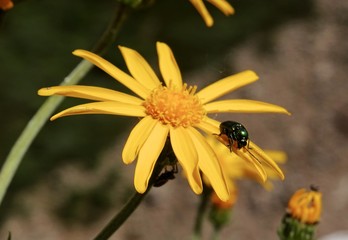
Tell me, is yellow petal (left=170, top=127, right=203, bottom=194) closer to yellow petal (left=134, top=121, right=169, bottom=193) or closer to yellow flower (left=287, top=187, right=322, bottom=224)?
yellow petal (left=134, top=121, right=169, bottom=193)

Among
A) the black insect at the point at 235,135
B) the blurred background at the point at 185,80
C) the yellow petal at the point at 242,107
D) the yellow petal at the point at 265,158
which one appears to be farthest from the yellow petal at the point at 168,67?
the blurred background at the point at 185,80

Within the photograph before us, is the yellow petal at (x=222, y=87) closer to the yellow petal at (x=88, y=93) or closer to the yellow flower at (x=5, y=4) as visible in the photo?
the yellow petal at (x=88, y=93)

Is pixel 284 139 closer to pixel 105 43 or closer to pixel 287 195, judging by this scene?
pixel 287 195

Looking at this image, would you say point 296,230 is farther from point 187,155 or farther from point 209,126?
point 187,155

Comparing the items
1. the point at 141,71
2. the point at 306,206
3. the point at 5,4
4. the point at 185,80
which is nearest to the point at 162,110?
the point at 141,71

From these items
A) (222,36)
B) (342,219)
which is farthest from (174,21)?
(342,219)
